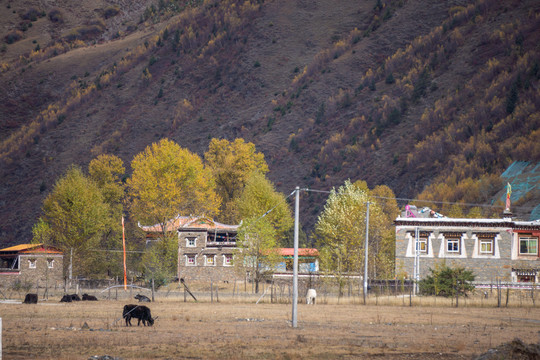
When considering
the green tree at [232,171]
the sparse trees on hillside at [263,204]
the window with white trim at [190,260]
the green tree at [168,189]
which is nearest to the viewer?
the green tree at [168,189]

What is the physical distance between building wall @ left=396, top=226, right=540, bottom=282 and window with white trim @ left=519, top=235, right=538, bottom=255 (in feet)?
1.68

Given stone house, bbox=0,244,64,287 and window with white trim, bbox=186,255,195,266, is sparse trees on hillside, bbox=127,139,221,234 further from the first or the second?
stone house, bbox=0,244,64,287

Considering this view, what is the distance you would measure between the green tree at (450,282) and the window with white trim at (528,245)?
16.1 metres

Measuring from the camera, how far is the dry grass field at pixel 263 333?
25.7 meters

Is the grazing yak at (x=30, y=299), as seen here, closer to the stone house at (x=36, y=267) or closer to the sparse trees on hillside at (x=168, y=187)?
the stone house at (x=36, y=267)

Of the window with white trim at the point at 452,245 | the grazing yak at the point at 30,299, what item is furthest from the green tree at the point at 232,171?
the grazing yak at the point at 30,299

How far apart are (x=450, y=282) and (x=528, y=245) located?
60.8ft

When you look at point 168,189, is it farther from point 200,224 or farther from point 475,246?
point 475,246

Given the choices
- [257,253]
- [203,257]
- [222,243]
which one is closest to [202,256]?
[203,257]

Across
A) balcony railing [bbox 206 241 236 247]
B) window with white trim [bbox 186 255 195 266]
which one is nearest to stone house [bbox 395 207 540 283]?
balcony railing [bbox 206 241 236 247]

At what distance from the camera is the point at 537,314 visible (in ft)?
151

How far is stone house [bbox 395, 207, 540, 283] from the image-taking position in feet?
235

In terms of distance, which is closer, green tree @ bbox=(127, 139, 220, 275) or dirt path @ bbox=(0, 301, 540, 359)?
dirt path @ bbox=(0, 301, 540, 359)

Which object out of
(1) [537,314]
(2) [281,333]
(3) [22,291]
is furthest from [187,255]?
(2) [281,333]
